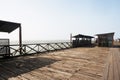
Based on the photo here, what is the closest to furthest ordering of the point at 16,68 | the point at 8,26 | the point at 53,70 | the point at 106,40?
the point at 53,70 → the point at 16,68 → the point at 8,26 → the point at 106,40

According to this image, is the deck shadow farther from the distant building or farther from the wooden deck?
the distant building

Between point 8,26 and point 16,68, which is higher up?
point 8,26

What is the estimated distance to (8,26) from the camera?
30.1ft

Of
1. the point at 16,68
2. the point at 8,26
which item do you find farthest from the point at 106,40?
the point at 16,68

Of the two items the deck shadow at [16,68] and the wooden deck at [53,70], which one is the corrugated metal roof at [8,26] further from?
the deck shadow at [16,68]

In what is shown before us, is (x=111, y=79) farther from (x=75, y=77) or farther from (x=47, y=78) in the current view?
(x=47, y=78)

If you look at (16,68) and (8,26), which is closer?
(16,68)

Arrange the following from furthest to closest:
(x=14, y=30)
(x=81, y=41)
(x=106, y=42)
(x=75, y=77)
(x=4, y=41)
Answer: (x=81, y=41)
(x=106, y=42)
(x=14, y=30)
(x=4, y=41)
(x=75, y=77)

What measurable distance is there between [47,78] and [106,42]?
1863 cm

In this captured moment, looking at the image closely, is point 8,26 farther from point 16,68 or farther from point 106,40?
point 106,40

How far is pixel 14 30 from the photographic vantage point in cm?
1030

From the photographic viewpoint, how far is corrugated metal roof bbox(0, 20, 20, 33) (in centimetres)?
819

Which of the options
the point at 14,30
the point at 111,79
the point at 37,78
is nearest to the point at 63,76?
the point at 37,78

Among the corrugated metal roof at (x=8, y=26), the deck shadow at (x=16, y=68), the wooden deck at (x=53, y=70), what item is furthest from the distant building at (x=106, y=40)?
the deck shadow at (x=16, y=68)
